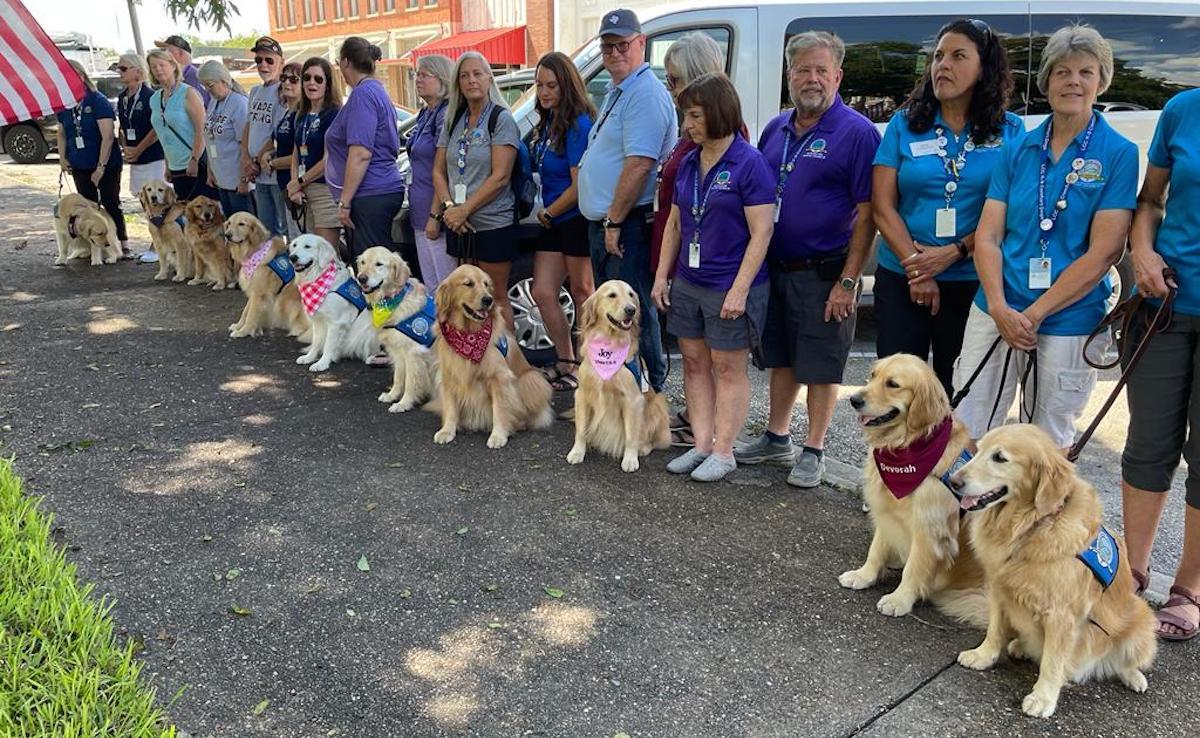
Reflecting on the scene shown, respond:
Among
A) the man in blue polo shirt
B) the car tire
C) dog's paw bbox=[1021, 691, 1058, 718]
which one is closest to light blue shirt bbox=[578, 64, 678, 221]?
the man in blue polo shirt

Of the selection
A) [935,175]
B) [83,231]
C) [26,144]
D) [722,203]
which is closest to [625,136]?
[722,203]

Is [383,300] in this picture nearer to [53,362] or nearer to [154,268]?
[53,362]

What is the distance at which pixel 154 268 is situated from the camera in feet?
33.6

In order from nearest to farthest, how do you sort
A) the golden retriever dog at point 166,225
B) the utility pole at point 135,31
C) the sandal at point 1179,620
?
the sandal at point 1179,620 < the golden retriever dog at point 166,225 < the utility pole at point 135,31

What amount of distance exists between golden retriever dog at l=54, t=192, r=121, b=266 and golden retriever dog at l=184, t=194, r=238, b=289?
5.95 ft

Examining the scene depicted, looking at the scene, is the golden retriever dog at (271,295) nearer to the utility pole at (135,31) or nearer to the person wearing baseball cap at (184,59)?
the person wearing baseball cap at (184,59)

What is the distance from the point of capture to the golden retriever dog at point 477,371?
16.8ft

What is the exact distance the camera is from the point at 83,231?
10.1 m

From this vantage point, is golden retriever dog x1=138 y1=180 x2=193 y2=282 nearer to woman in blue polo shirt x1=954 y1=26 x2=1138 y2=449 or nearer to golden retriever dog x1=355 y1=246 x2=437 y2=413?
golden retriever dog x1=355 y1=246 x2=437 y2=413

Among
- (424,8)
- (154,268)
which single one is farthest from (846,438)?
(424,8)

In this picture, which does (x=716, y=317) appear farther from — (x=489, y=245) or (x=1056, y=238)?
(x=489, y=245)

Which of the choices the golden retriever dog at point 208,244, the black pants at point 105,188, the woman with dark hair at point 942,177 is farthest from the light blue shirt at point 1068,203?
the black pants at point 105,188

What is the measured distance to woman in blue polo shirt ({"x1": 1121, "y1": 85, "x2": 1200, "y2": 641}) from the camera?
2.89 meters

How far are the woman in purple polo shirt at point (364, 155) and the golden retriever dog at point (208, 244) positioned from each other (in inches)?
116
